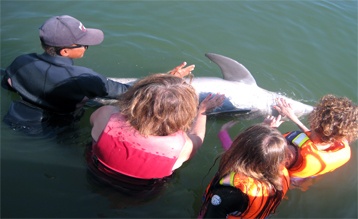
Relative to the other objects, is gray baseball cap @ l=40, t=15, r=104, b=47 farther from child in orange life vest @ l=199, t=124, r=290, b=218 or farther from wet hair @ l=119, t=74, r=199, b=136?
child in orange life vest @ l=199, t=124, r=290, b=218

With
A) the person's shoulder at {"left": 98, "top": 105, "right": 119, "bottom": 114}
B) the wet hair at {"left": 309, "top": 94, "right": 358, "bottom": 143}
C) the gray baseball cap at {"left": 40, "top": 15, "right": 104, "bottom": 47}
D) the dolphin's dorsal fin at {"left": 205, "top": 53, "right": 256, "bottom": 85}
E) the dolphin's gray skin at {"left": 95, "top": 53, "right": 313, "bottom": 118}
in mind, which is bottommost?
the dolphin's gray skin at {"left": 95, "top": 53, "right": 313, "bottom": 118}

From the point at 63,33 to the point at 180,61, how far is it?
11.8 feet

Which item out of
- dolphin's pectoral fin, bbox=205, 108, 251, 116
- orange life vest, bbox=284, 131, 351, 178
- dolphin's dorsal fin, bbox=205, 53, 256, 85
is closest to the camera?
orange life vest, bbox=284, 131, 351, 178

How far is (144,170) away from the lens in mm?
3381

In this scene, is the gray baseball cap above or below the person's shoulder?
above

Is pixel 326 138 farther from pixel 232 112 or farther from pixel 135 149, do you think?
pixel 135 149

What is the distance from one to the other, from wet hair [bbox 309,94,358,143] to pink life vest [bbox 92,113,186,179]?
5.98 feet

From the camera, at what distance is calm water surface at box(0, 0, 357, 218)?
4234 millimetres

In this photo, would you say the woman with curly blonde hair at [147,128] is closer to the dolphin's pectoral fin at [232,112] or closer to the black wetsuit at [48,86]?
the black wetsuit at [48,86]

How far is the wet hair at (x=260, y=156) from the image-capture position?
118 inches

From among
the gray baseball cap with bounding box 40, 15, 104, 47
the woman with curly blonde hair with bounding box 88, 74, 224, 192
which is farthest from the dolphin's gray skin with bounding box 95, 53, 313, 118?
the woman with curly blonde hair with bounding box 88, 74, 224, 192

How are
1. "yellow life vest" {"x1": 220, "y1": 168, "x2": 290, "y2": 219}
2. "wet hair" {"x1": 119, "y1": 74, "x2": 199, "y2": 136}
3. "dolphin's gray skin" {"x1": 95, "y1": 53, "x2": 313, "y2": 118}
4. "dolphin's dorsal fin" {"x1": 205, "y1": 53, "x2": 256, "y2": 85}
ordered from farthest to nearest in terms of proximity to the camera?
1. "dolphin's dorsal fin" {"x1": 205, "y1": 53, "x2": 256, "y2": 85}
2. "dolphin's gray skin" {"x1": 95, "y1": 53, "x2": 313, "y2": 118}
3. "yellow life vest" {"x1": 220, "y1": 168, "x2": 290, "y2": 219}
4. "wet hair" {"x1": 119, "y1": 74, "x2": 199, "y2": 136}

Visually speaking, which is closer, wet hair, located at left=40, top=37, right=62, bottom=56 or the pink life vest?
the pink life vest

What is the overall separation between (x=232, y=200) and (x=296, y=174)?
1.56 meters
